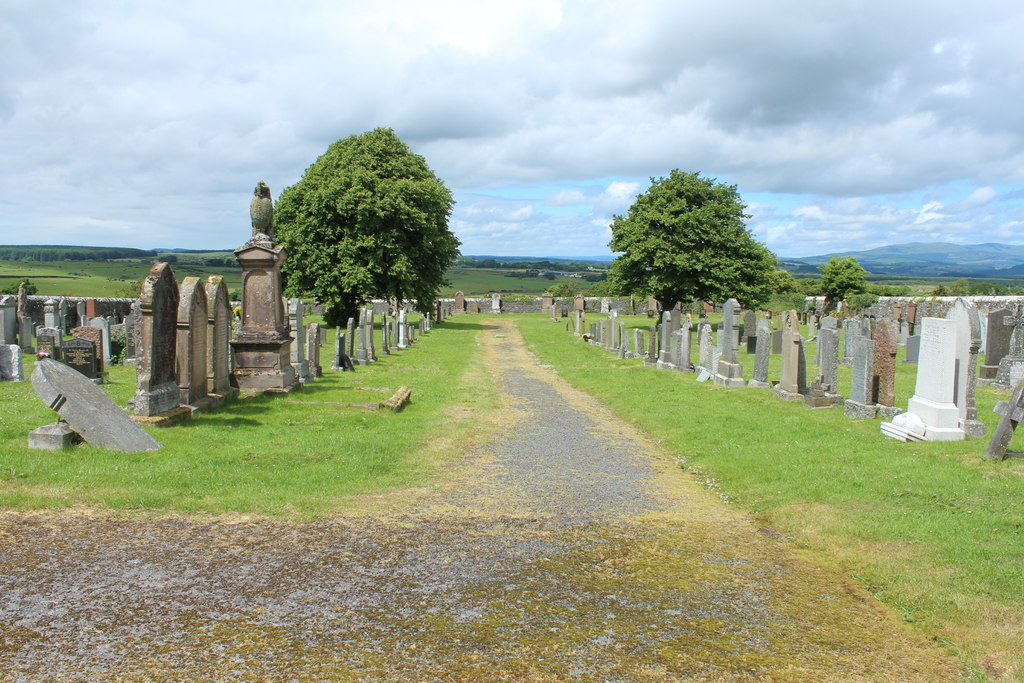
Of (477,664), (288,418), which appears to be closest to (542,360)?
(288,418)

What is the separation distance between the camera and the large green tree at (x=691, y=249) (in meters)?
38.1

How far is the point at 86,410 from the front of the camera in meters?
8.50

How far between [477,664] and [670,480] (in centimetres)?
516

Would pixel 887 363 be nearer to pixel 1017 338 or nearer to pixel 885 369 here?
pixel 885 369

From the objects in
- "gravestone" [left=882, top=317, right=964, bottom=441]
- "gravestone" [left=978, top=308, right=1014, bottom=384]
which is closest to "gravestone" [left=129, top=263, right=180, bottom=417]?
"gravestone" [left=882, top=317, right=964, bottom=441]

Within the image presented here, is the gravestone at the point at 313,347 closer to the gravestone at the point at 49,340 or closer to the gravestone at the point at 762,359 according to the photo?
the gravestone at the point at 49,340

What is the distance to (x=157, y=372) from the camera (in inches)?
414

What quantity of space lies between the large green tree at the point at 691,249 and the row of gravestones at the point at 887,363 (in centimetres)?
1487

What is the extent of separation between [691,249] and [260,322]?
2772 cm

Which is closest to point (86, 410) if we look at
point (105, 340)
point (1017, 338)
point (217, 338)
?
point (217, 338)

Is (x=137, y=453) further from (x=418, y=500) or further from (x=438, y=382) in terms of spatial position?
(x=438, y=382)

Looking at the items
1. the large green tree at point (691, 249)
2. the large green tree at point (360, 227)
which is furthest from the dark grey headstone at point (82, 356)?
the large green tree at point (691, 249)

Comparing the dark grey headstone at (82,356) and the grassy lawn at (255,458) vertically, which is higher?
the dark grey headstone at (82,356)

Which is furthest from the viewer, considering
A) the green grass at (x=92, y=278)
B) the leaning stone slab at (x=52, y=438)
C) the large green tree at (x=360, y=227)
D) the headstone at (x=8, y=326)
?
the green grass at (x=92, y=278)
